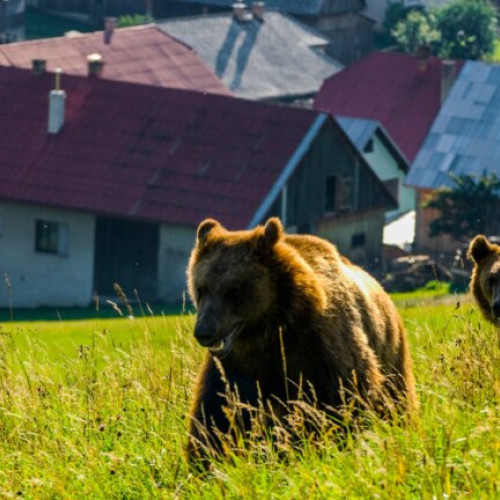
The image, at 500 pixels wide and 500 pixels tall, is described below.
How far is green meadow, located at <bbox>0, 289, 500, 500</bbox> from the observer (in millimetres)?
6031

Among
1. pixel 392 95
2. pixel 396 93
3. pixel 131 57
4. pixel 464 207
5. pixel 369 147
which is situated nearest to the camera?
pixel 464 207

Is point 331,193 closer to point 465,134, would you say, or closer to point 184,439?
point 465,134

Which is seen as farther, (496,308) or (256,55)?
(256,55)

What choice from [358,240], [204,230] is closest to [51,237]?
[358,240]

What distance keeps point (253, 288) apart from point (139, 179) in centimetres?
3527

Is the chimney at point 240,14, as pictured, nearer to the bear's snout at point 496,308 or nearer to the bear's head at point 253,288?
the bear's snout at point 496,308

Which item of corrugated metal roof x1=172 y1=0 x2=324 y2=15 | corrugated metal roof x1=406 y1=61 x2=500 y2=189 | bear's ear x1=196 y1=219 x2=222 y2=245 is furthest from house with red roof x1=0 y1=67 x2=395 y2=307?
corrugated metal roof x1=172 y1=0 x2=324 y2=15

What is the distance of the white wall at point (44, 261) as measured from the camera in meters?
43.1

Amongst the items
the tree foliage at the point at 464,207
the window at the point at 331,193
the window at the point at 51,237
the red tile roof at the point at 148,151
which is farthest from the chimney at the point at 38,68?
the tree foliage at the point at 464,207

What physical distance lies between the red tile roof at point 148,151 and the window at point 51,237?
3.04 feet

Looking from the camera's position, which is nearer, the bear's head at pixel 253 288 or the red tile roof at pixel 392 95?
the bear's head at pixel 253 288

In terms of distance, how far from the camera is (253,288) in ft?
24.9

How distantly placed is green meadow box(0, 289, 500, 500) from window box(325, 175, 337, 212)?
36.4 metres

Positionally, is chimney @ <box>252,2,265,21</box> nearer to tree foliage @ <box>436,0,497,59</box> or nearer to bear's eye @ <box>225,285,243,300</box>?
tree foliage @ <box>436,0,497,59</box>
